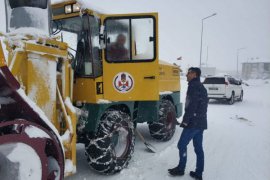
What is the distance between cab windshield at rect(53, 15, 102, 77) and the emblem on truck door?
308mm

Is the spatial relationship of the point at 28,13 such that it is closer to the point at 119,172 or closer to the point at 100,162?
the point at 100,162

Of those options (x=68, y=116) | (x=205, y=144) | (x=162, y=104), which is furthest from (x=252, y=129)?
(x=68, y=116)

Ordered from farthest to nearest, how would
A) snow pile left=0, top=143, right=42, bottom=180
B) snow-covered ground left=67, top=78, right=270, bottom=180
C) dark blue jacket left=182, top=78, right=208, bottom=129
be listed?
snow-covered ground left=67, top=78, right=270, bottom=180 → dark blue jacket left=182, top=78, right=208, bottom=129 → snow pile left=0, top=143, right=42, bottom=180

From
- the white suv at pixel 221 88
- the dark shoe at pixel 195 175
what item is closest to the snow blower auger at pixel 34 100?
the dark shoe at pixel 195 175

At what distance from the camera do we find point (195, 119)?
4.74m

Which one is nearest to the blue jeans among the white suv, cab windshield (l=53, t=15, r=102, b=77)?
cab windshield (l=53, t=15, r=102, b=77)

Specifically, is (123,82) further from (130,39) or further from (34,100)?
(34,100)

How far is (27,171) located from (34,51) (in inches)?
50.0

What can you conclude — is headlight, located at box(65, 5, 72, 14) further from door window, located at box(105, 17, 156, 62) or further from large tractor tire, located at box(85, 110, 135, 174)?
large tractor tire, located at box(85, 110, 135, 174)

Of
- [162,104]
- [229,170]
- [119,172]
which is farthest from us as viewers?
[162,104]

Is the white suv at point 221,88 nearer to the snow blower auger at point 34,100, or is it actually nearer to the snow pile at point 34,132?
the snow blower auger at point 34,100

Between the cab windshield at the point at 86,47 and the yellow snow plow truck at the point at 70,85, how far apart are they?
1 cm

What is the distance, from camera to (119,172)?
15.9 feet

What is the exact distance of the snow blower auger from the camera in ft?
8.14
